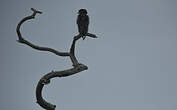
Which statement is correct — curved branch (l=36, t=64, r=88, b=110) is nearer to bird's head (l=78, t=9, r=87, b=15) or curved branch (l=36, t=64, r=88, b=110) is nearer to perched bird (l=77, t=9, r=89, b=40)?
perched bird (l=77, t=9, r=89, b=40)

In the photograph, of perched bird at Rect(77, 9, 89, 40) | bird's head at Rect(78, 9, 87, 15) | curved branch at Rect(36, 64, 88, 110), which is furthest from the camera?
bird's head at Rect(78, 9, 87, 15)

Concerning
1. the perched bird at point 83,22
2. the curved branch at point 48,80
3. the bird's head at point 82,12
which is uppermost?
the bird's head at point 82,12

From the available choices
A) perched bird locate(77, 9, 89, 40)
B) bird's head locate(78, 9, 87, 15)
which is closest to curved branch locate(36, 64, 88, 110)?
perched bird locate(77, 9, 89, 40)

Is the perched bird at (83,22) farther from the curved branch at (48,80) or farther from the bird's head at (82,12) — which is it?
the curved branch at (48,80)

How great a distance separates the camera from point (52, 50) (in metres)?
4.57

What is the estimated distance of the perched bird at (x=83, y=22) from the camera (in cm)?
470

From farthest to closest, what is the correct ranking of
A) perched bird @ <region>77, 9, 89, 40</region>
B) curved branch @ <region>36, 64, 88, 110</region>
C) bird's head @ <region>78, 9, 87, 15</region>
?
1. bird's head @ <region>78, 9, 87, 15</region>
2. perched bird @ <region>77, 9, 89, 40</region>
3. curved branch @ <region>36, 64, 88, 110</region>

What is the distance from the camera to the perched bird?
4698 mm

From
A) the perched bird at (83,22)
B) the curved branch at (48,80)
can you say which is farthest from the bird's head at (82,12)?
the curved branch at (48,80)

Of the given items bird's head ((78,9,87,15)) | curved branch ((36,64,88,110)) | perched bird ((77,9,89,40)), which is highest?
bird's head ((78,9,87,15))

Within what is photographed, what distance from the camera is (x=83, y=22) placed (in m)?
4.96

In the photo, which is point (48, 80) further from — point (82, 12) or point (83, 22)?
point (82, 12)

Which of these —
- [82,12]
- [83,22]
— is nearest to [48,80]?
[83,22]

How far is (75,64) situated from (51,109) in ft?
2.84
